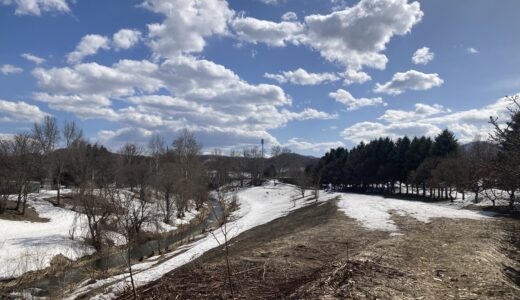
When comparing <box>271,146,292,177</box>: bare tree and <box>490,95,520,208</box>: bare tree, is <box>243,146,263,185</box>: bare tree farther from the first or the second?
<box>490,95,520,208</box>: bare tree

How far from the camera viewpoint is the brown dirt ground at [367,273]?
7.96 metres

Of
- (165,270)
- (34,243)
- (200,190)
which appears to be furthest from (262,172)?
(165,270)

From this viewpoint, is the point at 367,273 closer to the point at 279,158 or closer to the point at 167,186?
the point at 167,186

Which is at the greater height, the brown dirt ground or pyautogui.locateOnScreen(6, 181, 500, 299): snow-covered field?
the brown dirt ground

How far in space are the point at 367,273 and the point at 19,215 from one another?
139ft

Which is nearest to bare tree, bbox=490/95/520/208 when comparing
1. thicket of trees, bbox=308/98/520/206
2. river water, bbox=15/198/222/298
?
river water, bbox=15/198/222/298

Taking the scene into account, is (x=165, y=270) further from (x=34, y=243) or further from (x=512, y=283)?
(x=34, y=243)

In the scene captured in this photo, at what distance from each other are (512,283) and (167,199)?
4023 centimetres

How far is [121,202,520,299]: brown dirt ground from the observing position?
7961mm

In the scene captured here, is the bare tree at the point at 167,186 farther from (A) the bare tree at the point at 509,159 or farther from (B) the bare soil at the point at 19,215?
(A) the bare tree at the point at 509,159

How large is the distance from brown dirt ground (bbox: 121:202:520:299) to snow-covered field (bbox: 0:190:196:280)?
12792 mm

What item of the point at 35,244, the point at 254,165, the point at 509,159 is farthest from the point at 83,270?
the point at 254,165

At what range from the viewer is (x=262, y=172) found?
136625 millimetres

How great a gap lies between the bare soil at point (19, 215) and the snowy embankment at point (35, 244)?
76 centimetres
